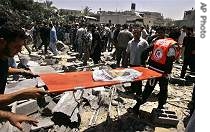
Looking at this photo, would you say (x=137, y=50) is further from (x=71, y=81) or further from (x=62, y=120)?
(x=71, y=81)

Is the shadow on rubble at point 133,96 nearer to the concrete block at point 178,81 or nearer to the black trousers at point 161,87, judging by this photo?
the black trousers at point 161,87

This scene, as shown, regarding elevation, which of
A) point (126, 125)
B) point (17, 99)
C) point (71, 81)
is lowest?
point (126, 125)

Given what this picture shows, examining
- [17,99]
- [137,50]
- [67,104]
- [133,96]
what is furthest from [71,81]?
[133,96]

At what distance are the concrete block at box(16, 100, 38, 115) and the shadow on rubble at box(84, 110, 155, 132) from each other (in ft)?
3.89

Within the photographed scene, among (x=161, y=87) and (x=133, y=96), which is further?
(x=133, y=96)

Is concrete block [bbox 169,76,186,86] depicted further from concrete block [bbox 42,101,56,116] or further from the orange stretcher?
concrete block [bbox 42,101,56,116]

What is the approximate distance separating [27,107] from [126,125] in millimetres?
1931

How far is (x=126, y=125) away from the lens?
6625mm

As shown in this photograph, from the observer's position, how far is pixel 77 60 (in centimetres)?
1614

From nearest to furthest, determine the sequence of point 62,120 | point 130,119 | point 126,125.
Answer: point 62,120 → point 126,125 → point 130,119

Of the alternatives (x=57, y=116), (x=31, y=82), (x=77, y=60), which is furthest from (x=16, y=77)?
(x=77, y=60)

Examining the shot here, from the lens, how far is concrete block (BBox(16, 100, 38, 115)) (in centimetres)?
633

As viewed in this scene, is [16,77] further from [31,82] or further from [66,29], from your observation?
[66,29]
